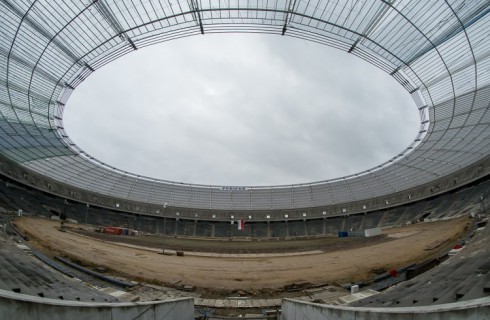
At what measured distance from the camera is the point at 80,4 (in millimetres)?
31812

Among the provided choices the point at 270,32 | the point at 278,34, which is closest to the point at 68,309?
the point at 270,32

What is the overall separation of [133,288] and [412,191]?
216 feet

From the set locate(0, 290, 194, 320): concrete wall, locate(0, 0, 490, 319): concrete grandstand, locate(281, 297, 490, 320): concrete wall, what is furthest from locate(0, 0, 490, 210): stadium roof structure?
locate(0, 290, 194, 320): concrete wall

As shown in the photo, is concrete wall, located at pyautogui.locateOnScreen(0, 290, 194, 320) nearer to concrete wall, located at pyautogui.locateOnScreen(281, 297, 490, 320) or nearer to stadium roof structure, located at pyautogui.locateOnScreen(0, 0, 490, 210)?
concrete wall, located at pyautogui.locateOnScreen(281, 297, 490, 320)

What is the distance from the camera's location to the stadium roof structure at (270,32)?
107 ft

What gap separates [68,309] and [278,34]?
36780 millimetres

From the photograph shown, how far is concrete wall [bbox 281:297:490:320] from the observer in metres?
4.57

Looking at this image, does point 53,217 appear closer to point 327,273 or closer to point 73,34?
point 73,34

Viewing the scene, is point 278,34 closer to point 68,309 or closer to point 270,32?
point 270,32

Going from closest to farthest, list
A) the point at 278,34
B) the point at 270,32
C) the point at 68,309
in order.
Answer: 1. the point at 68,309
2. the point at 270,32
3. the point at 278,34

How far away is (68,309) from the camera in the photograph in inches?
229

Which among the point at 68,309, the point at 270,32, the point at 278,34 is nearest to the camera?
the point at 68,309

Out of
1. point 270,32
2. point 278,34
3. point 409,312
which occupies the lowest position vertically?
point 409,312

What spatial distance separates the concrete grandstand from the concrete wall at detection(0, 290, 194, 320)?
863cm
